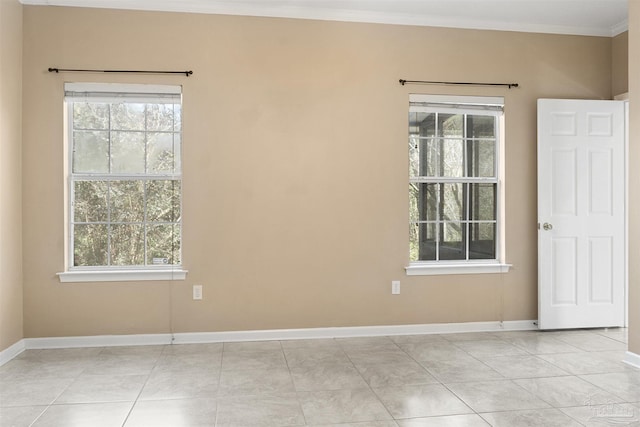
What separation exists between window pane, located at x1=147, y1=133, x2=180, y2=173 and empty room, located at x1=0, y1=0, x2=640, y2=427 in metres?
0.02

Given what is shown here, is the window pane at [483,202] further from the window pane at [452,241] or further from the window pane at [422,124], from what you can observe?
the window pane at [422,124]

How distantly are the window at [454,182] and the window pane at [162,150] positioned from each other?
2.05 metres

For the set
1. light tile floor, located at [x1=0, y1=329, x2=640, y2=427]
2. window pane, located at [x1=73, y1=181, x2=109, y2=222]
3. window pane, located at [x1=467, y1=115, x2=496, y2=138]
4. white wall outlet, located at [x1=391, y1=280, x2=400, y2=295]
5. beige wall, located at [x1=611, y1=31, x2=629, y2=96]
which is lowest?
light tile floor, located at [x1=0, y1=329, x2=640, y2=427]

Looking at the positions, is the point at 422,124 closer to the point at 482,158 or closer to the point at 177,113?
the point at 482,158

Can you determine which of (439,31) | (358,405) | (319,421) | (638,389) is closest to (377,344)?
(358,405)

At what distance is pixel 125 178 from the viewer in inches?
162

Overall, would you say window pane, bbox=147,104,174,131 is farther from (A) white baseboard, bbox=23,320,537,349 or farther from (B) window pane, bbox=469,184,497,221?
(B) window pane, bbox=469,184,497,221

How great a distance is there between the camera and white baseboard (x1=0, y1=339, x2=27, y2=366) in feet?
11.8

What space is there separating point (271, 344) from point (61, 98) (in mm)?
2610

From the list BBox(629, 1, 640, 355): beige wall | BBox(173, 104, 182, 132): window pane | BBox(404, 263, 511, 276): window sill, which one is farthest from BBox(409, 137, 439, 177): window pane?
BBox(173, 104, 182, 132): window pane

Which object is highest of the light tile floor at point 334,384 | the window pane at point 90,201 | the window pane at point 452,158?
the window pane at point 452,158

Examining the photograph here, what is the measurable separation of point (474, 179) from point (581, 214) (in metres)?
1.02

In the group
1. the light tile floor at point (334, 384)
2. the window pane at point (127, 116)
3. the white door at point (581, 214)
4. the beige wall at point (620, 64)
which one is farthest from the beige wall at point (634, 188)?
the window pane at point (127, 116)

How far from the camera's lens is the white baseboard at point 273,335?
13.2ft
